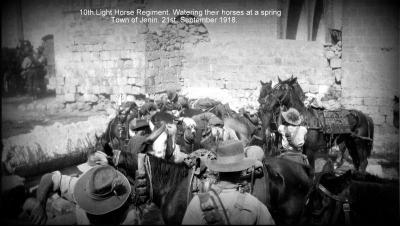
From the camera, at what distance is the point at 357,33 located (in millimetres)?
9719

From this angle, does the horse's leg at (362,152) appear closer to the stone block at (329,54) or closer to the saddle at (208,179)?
the stone block at (329,54)

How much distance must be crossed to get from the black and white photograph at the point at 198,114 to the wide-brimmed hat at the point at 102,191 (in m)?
0.02

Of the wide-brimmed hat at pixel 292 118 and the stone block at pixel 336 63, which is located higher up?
the stone block at pixel 336 63

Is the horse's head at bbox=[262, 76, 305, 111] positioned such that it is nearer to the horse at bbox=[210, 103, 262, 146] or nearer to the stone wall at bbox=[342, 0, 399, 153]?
the horse at bbox=[210, 103, 262, 146]

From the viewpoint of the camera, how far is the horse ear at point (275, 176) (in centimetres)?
486

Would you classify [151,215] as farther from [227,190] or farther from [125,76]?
[125,76]

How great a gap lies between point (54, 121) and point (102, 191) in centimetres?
453

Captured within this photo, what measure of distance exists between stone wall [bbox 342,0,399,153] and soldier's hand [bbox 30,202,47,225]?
7.10 metres

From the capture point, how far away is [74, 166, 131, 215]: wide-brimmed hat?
4.40m

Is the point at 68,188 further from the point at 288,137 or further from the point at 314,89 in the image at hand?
the point at 314,89

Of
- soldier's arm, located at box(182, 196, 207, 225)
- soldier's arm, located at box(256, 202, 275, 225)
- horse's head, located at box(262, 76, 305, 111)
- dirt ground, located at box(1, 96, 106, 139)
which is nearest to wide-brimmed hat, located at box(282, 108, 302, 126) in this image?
horse's head, located at box(262, 76, 305, 111)

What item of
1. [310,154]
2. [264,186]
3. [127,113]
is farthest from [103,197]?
[310,154]

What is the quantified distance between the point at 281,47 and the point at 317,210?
8.66 meters

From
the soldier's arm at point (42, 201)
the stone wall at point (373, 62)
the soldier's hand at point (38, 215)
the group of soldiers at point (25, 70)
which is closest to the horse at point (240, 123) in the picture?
the stone wall at point (373, 62)
